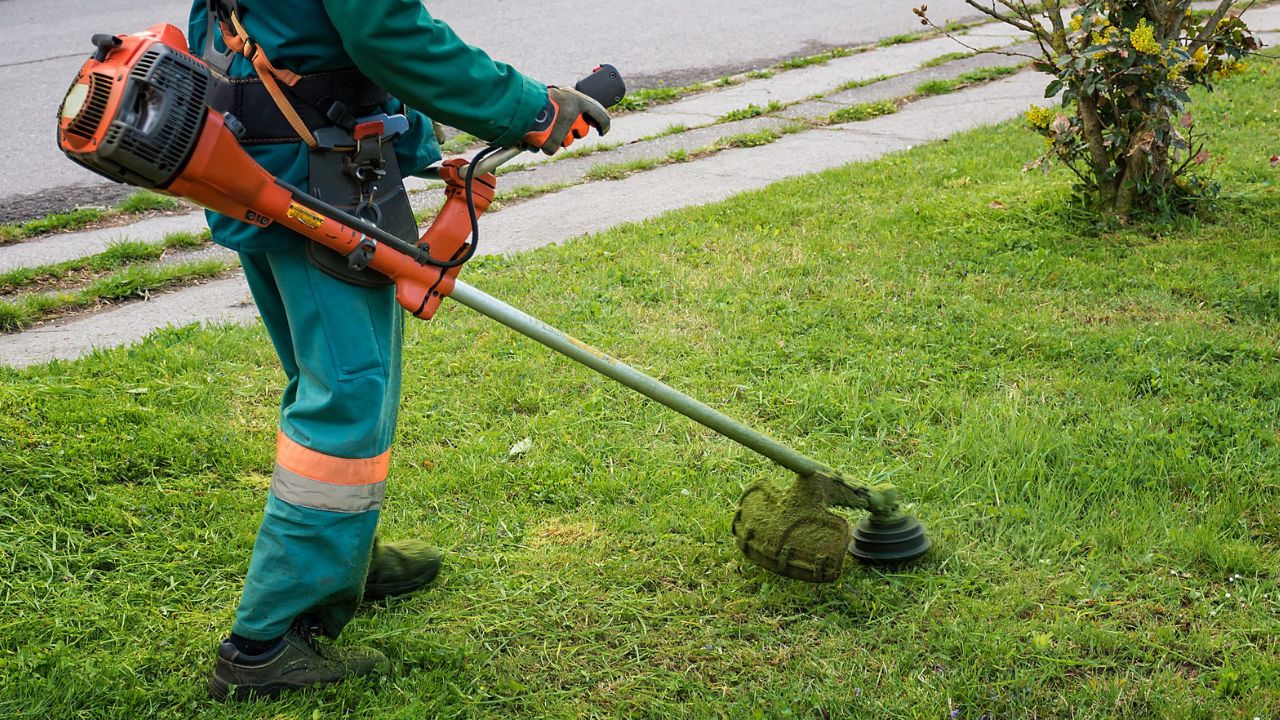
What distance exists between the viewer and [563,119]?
253cm

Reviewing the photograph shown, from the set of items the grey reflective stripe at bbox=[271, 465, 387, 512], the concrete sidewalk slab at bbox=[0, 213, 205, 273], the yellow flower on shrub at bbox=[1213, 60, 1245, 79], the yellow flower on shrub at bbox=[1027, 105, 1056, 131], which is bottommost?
the concrete sidewalk slab at bbox=[0, 213, 205, 273]

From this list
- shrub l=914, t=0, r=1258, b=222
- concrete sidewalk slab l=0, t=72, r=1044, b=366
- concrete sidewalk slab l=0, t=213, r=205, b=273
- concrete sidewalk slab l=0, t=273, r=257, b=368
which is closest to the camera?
concrete sidewalk slab l=0, t=273, r=257, b=368

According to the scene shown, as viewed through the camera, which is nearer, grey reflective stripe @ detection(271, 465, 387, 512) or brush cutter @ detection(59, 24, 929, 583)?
brush cutter @ detection(59, 24, 929, 583)

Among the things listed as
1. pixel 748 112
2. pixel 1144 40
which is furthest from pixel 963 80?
pixel 1144 40

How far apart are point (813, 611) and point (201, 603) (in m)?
1.60

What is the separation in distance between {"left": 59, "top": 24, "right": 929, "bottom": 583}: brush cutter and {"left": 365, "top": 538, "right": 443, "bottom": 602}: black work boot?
31.2 inches

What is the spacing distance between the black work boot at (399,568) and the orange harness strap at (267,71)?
1187mm

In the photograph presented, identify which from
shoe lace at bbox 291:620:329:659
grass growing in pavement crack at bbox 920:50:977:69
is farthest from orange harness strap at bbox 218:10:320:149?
grass growing in pavement crack at bbox 920:50:977:69

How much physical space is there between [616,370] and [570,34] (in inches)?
321

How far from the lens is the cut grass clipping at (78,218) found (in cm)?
574

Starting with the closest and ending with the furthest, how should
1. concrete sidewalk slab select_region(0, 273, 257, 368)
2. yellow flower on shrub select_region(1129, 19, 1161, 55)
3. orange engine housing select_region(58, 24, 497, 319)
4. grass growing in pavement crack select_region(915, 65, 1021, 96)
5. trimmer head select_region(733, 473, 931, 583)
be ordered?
1. orange engine housing select_region(58, 24, 497, 319)
2. trimmer head select_region(733, 473, 931, 583)
3. concrete sidewalk slab select_region(0, 273, 257, 368)
4. yellow flower on shrub select_region(1129, 19, 1161, 55)
5. grass growing in pavement crack select_region(915, 65, 1021, 96)

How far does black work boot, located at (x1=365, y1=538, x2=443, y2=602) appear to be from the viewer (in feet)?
9.82

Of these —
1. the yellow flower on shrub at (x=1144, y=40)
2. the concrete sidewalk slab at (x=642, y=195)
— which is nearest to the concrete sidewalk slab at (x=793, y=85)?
the concrete sidewalk slab at (x=642, y=195)

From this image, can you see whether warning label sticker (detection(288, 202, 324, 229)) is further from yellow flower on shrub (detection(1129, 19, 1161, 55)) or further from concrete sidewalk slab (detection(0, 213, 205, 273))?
yellow flower on shrub (detection(1129, 19, 1161, 55))
